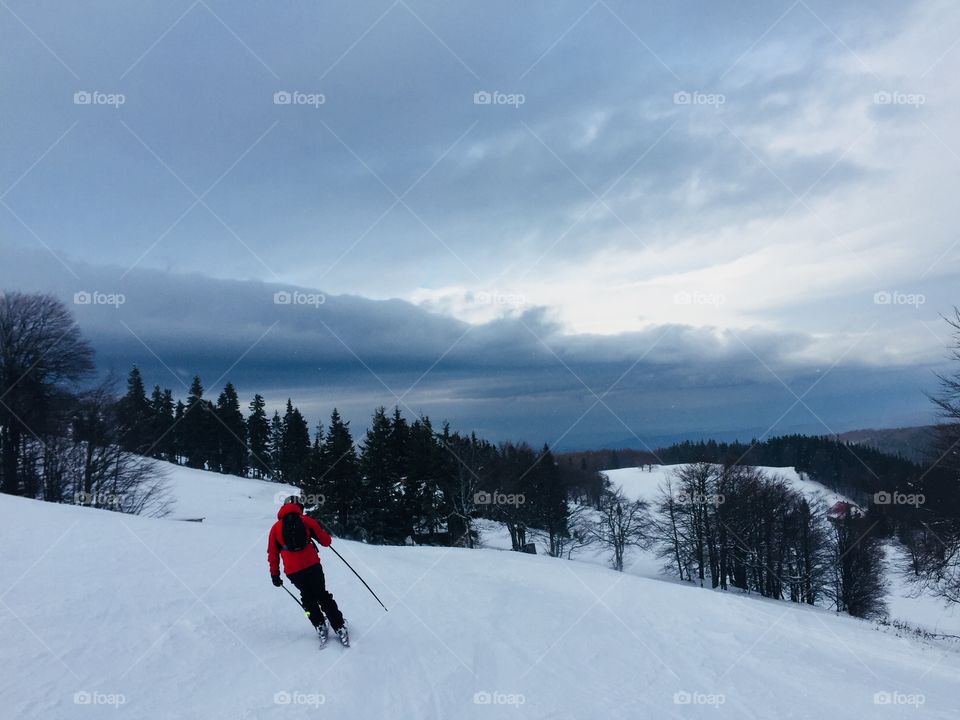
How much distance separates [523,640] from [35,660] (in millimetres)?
6637

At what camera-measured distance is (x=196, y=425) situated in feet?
283

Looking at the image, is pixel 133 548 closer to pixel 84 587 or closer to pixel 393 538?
pixel 84 587

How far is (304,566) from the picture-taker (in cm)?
775

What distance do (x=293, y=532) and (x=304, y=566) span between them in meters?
0.51

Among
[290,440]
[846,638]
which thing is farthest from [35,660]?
[290,440]

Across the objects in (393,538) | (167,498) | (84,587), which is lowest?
(393,538)

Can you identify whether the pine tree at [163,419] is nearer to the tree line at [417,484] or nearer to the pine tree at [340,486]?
the tree line at [417,484]

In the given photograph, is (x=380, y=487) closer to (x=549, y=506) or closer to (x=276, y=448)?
(x=549, y=506)

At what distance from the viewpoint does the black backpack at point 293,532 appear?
7777mm

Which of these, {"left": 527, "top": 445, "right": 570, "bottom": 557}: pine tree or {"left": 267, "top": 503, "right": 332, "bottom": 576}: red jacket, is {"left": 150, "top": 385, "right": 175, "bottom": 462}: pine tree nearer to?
{"left": 527, "top": 445, "right": 570, "bottom": 557}: pine tree

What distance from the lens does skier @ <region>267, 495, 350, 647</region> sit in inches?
301

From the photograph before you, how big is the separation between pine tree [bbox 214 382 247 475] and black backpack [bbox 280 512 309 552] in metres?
88.5

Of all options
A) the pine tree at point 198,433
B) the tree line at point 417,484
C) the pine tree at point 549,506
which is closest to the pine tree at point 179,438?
the pine tree at point 198,433

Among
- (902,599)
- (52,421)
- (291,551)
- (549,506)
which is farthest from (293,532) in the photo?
(902,599)
